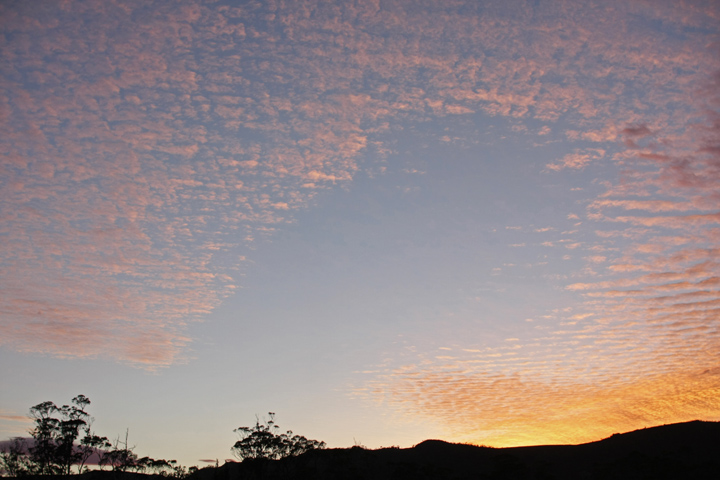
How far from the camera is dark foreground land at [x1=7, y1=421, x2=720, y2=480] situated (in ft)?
211

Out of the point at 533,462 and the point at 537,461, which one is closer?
the point at 537,461

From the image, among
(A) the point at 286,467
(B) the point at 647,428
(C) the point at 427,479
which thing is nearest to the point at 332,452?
(A) the point at 286,467

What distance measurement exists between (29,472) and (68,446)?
9.44 m

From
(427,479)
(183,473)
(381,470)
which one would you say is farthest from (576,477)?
(183,473)

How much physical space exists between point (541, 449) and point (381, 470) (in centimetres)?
2248

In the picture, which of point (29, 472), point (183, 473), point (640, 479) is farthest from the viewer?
point (183, 473)

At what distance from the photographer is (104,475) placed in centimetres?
7975

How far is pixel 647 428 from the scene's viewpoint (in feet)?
253

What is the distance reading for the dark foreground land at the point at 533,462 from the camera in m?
64.4

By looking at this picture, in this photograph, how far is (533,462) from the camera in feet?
242

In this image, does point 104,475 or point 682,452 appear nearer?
point 682,452

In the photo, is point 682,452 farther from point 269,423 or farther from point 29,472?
point 29,472

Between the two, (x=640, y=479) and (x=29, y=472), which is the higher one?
(x=29, y=472)

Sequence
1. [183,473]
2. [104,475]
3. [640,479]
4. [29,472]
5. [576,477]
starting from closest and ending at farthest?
[640,479]
[576,477]
[29,472]
[104,475]
[183,473]
